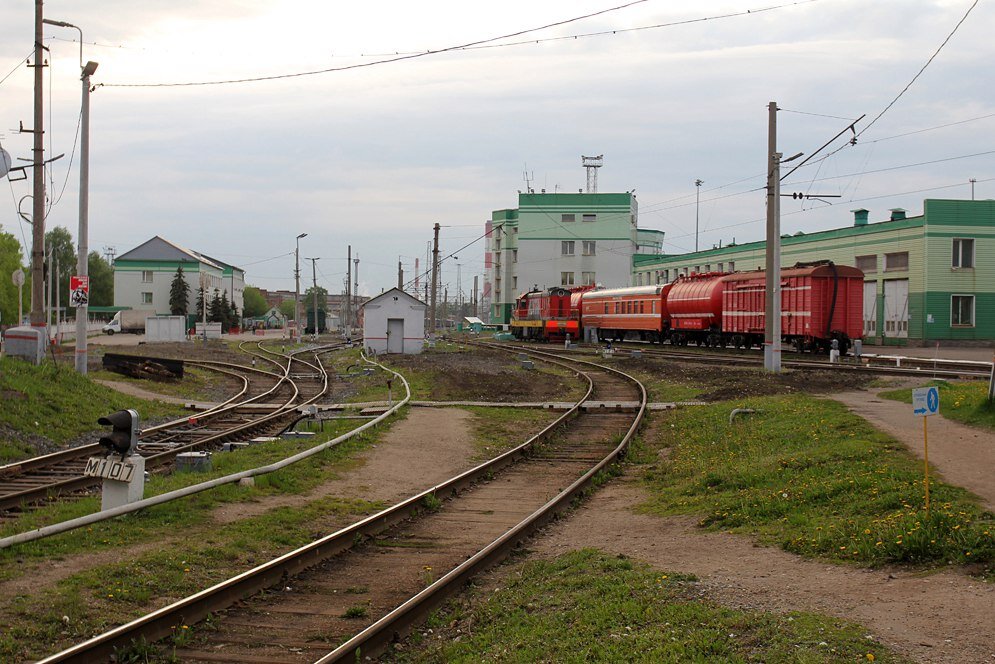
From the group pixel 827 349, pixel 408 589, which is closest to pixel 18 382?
pixel 408 589

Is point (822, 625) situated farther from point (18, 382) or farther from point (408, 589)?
point (18, 382)

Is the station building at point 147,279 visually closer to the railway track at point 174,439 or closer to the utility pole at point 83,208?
the railway track at point 174,439

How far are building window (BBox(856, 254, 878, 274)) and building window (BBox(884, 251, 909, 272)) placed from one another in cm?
87

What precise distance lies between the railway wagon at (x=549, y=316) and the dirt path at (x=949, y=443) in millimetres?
42636

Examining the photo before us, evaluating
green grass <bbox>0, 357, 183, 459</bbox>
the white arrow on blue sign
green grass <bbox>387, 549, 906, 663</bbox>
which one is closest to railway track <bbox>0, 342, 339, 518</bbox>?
green grass <bbox>0, 357, 183, 459</bbox>

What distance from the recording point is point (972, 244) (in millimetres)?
51094

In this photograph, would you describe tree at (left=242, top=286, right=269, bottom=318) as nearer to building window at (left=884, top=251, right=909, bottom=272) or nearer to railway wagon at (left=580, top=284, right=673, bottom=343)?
railway wagon at (left=580, top=284, right=673, bottom=343)

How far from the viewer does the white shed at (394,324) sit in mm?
44500

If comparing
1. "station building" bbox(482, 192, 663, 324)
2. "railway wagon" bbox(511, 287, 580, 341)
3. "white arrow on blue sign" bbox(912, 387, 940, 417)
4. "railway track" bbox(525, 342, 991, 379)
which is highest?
"station building" bbox(482, 192, 663, 324)

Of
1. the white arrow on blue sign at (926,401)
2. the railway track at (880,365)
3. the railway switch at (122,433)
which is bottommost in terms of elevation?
the railway track at (880,365)

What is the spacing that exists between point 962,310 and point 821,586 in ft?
163

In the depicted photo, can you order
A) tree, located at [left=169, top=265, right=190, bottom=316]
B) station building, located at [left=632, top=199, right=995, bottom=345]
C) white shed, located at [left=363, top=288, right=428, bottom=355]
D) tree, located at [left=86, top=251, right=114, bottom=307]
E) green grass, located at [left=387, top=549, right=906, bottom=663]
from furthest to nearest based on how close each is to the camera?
tree, located at [left=86, top=251, right=114, bottom=307] → tree, located at [left=169, top=265, right=190, bottom=316] → station building, located at [left=632, top=199, right=995, bottom=345] → white shed, located at [left=363, top=288, right=428, bottom=355] → green grass, located at [left=387, top=549, right=906, bottom=663]

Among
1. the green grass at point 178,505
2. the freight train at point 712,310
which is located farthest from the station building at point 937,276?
the green grass at point 178,505

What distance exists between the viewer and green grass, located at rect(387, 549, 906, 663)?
19.1ft
